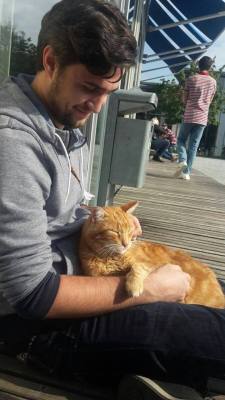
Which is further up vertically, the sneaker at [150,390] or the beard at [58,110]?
the beard at [58,110]

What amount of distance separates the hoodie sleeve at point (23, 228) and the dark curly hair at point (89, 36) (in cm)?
31

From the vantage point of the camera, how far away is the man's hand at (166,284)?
58.1 inches

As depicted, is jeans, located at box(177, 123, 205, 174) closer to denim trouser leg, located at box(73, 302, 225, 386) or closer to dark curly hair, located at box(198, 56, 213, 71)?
dark curly hair, located at box(198, 56, 213, 71)

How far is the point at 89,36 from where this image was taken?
127 centimetres

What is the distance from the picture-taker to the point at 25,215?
3.96 ft

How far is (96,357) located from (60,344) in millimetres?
132

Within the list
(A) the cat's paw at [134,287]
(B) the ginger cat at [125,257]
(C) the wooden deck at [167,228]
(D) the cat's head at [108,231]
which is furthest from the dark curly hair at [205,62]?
(A) the cat's paw at [134,287]

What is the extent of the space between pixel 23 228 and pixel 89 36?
628 millimetres

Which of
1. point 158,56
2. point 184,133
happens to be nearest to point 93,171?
point 184,133

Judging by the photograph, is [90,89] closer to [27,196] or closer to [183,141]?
[27,196]

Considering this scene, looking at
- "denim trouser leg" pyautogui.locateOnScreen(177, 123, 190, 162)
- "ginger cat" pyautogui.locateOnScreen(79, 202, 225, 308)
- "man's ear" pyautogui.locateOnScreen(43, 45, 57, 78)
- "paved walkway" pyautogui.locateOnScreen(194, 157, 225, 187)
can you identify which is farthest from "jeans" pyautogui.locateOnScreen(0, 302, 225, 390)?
"paved walkway" pyautogui.locateOnScreen(194, 157, 225, 187)

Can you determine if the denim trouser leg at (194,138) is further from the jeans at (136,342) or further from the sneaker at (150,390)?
the sneaker at (150,390)

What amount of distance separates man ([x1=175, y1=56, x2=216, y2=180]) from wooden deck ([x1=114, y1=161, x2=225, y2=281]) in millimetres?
786

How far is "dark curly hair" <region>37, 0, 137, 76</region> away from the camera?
127 cm
